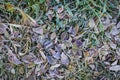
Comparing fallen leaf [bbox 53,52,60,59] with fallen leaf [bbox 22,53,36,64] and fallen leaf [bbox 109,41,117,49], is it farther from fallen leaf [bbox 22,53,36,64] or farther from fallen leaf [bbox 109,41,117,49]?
fallen leaf [bbox 109,41,117,49]

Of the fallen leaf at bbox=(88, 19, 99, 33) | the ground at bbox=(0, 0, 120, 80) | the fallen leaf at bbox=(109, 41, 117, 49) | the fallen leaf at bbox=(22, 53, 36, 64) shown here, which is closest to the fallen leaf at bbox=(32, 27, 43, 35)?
the ground at bbox=(0, 0, 120, 80)

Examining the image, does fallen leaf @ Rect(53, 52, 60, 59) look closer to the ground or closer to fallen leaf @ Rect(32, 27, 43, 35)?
the ground

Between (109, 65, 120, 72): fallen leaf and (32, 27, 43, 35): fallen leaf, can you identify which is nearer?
(32, 27, 43, 35): fallen leaf

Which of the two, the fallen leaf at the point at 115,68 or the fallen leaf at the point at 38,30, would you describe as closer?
the fallen leaf at the point at 38,30

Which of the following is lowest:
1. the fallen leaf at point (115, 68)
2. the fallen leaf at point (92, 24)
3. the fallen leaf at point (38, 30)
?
the fallen leaf at point (115, 68)

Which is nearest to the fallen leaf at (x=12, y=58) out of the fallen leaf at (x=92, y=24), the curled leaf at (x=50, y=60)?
the curled leaf at (x=50, y=60)

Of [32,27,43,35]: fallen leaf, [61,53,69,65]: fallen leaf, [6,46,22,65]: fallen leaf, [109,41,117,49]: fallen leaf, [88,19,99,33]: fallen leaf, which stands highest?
[32,27,43,35]: fallen leaf

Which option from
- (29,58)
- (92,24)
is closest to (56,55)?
(29,58)

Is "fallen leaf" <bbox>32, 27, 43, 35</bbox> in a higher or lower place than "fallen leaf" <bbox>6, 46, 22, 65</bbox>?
higher

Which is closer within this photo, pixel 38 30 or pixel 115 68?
pixel 38 30

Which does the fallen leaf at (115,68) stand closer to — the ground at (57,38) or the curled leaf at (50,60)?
the ground at (57,38)

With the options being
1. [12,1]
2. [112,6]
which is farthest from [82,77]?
[12,1]

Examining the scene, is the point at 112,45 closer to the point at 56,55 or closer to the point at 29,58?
the point at 56,55
